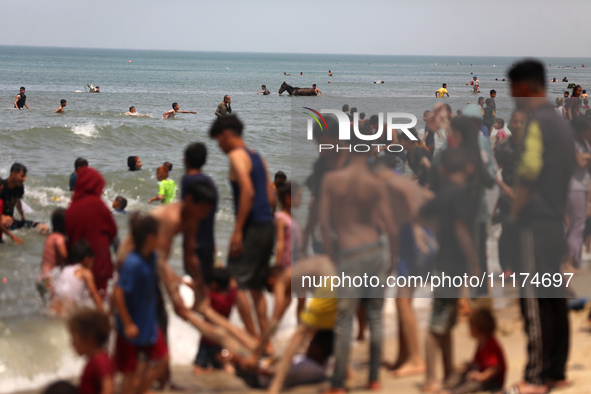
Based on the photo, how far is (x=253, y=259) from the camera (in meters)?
4.89

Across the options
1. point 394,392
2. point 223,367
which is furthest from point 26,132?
point 394,392

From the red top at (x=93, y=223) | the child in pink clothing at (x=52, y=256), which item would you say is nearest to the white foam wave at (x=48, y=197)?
the child in pink clothing at (x=52, y=256)

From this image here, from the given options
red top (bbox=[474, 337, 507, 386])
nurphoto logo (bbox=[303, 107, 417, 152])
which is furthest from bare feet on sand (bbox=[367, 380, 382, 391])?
nurphoto logo (bbox=[303, 107, 417, 152])

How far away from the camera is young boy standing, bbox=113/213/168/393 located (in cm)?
397

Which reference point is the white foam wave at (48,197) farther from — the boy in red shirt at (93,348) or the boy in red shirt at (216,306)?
the boy in red shirt at (93,348)

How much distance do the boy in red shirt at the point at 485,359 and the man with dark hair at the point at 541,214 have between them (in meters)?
0.15

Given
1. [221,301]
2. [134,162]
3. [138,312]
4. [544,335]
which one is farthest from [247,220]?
[134,162]

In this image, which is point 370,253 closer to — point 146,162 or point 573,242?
point 573,242

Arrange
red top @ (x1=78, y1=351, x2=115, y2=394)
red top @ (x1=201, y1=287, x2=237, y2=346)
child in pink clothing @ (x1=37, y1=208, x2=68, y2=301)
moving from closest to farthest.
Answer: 1. red top @ (x1=78, y1=351, x2=115, y2=394)
2. red top @ (x1=201, y1=287, x2=237, y2=346)
3. child in pink clothing @ (x1=37, y1=208, x2=68, y2=301)

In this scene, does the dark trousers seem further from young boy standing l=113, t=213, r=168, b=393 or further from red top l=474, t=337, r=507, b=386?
young boy standing l=113, t=213, r=168, b=393

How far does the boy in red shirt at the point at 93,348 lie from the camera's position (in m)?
3.64

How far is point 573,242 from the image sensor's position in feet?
21.4

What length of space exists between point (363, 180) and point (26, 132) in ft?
63.5

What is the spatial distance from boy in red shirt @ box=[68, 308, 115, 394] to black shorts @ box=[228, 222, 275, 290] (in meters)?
1.29
